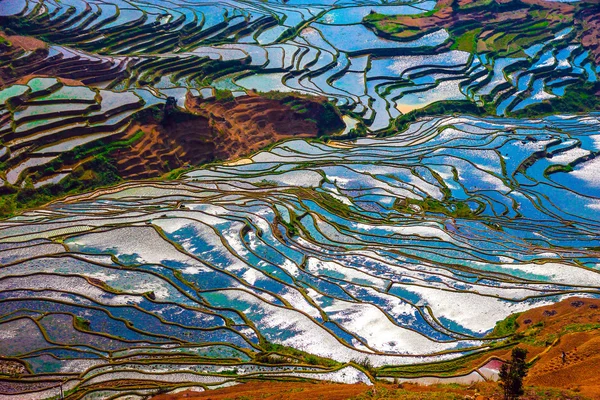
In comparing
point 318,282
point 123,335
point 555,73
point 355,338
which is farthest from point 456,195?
point 555,73

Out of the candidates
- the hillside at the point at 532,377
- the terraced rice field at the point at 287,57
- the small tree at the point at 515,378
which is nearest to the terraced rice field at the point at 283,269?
the hillside at the point at 532,377

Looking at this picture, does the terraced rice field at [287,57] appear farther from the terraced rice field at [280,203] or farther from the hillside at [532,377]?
the hillside at [532,377]

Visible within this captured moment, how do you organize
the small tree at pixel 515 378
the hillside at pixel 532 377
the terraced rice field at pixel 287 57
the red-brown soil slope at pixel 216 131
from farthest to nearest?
the terraced rice field at pixel 287 57, the red-brown soil slope at pixel 216 131, the hillside at pixel 532 377, the small tree at pixel 515 378

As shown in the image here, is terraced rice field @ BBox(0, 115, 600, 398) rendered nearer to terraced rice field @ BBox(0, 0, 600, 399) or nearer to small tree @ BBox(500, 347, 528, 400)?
terraced rice field @ BBox(0, 0, 600, 399)

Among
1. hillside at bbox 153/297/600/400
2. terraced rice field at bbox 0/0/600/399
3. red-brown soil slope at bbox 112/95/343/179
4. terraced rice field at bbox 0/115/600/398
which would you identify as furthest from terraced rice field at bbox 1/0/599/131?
hillside at bbox 153/297/600/400

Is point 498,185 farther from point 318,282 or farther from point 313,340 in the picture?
point 313,340

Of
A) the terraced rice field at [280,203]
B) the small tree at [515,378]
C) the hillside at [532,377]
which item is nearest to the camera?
the small tree at [515,378]

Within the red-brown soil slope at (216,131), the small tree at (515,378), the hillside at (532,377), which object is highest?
the small tree at (515,378)

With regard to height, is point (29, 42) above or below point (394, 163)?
above

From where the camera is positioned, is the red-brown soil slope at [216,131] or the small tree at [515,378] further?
the red-brown soil slope at [216,131]
